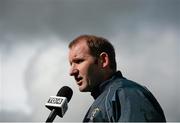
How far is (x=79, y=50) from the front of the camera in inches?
222

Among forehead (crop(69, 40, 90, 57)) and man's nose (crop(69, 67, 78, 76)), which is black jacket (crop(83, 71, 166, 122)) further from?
forehead (crop(69, 40, 90, 57))

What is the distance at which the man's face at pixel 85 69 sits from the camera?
5.60 meters

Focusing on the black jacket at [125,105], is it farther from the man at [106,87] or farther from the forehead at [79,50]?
the forehead at [79,50]

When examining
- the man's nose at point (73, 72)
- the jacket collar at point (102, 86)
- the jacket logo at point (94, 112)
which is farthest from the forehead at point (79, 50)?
the jacket logo at point (94, 112)

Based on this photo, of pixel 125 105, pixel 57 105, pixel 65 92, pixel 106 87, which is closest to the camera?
A: pixel 125 105

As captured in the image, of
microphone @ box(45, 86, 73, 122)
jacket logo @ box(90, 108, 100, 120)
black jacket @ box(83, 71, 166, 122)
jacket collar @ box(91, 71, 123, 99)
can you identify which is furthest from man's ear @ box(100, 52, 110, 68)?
jacket logo @ box(90, 108, 100, 120)

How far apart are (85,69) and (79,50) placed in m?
0.27

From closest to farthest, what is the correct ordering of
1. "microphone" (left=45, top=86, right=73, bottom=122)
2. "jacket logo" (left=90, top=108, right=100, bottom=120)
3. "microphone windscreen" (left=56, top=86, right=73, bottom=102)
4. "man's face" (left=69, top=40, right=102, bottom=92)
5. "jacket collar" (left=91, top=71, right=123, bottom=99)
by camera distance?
1. "jacket logo" (left=90, top=108, right=100, bottom=120)
2. "microphone" (left=45, top=86, right=73, bottom=122)
3. "jacket collar" (left=91, top=71, right=123, bottom=99)
4. "man's face" (left=69, top=40, right=102, bottom=92)
5. "microphone windscreen" (left=56, top=86, right=73, bottom=102)

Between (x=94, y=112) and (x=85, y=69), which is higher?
(x=85, y=69)

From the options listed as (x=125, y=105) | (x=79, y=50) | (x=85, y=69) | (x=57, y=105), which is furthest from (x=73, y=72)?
(x=125, y=105)

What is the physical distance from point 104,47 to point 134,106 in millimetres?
1511

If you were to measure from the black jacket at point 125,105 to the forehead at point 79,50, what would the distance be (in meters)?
0.66

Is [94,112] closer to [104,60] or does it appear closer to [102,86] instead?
[102,86]

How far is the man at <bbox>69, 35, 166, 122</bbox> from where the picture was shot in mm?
4520
